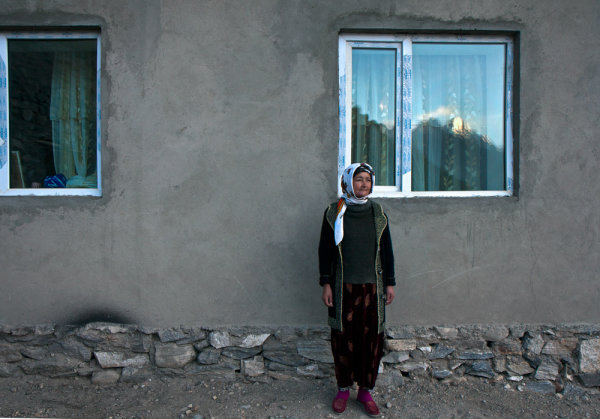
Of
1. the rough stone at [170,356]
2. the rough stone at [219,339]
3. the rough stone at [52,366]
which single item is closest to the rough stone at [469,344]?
the rough stone at [219,339]

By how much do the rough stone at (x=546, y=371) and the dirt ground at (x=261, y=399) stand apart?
13 cm

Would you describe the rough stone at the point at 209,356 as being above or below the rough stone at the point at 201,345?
below

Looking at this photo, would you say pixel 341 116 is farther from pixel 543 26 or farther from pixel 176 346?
pixel 176 346

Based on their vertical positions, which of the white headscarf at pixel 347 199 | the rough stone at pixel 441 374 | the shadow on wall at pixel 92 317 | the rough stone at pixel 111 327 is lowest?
the rough stone at pixel 441 374

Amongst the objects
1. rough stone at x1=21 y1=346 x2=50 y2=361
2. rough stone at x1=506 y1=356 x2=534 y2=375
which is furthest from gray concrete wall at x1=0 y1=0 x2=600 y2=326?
rough stone at x1=506 y1=356 x2=534 y2=375

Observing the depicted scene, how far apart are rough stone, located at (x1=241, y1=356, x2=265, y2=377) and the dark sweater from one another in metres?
1.06

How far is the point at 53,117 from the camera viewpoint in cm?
354

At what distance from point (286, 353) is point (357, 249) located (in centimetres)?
111

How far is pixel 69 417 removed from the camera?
2.92 metres

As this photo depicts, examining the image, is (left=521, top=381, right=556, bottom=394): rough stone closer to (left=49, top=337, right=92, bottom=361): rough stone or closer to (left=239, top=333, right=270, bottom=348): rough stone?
(left=239, top=333, right=270, bottom=348): rough stone

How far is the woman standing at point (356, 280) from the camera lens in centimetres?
289

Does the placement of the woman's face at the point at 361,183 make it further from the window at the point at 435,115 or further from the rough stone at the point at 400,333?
the rough stone at the point at 400,333

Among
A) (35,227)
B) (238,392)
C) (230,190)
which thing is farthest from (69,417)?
(230,190)

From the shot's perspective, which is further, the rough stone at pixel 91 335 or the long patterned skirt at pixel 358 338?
the rough stone at pixel 91 335
